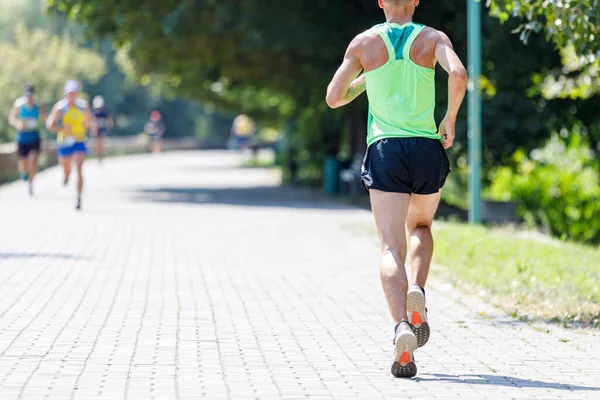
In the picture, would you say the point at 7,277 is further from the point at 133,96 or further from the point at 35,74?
the point at 133,96

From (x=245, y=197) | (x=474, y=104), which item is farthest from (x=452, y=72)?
(x=245, y=197)

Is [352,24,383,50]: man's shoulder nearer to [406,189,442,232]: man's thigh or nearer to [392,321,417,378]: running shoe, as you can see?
[406,189,442,232]: man's thigh

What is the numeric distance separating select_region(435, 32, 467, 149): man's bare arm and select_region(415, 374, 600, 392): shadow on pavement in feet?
3.78

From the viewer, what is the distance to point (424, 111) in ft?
22.4

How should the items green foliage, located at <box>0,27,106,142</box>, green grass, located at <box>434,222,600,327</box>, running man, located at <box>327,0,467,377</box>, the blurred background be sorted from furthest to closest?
green foliage, located at <box>0,27,106,142</box>, the blurred background, green grass, located at <box>434,222,600,327</box>, running man, located at <box>327,0,467,377</box>

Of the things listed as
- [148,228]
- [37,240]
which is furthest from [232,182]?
[37,240]

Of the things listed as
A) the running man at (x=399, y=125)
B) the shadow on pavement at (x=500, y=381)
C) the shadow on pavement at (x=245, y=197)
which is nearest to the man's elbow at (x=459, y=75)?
the running man at (x=399, y=125)

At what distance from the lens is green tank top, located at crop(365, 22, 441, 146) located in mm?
6781

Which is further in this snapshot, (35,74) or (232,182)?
(35,74)

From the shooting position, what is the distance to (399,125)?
6.81m

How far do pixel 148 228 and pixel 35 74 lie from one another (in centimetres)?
3702

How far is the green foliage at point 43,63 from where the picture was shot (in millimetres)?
50250

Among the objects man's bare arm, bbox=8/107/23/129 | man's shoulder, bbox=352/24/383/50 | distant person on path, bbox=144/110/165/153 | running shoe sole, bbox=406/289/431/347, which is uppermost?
man's shoulder, bbox=352/24/383/50

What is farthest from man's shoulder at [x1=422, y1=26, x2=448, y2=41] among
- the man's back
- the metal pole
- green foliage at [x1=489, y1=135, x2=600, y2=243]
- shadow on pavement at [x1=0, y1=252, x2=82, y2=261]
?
green foliage at [x1=489, y1=135, x2=600, y2=243]
